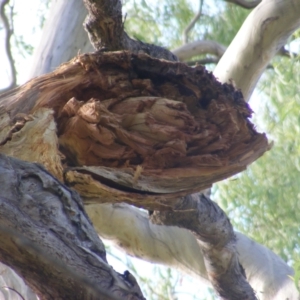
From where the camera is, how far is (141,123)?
1.30m

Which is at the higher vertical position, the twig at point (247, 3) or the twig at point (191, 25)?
the twig at point (247, 3)

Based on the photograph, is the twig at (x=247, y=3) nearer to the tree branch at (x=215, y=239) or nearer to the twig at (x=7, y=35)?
the twig at (x=7, y=35)

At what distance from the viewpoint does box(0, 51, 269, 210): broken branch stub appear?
4.19ft

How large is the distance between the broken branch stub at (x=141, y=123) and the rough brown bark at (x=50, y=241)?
272mm

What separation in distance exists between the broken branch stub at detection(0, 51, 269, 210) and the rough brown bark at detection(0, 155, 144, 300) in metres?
0.27

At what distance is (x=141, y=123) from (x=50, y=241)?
0.53m

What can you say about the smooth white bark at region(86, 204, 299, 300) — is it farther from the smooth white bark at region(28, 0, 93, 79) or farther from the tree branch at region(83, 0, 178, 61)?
the tree branch at region(83, 0, 178, 61)

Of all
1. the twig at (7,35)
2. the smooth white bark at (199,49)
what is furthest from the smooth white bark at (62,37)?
the smooth white bark at (199,49)

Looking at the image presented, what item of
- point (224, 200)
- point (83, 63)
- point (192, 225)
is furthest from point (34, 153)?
point (224, 200)

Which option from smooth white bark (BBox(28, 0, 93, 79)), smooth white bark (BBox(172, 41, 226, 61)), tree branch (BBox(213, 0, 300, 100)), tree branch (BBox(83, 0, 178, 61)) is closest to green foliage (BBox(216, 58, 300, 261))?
tree branch (BBox(213, 0, 300, 100))

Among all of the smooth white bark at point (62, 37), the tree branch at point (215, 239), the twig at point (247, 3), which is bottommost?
the tree branch at point (215, 239)

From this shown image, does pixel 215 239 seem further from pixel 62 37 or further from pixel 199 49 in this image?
pixel 199 49

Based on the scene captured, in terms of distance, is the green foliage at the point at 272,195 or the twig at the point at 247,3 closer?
the green foliage at the point at 272,195

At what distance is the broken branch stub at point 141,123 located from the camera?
1.28 metres
